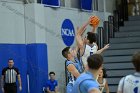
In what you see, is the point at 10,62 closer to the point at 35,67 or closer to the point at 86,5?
the point at 35,67

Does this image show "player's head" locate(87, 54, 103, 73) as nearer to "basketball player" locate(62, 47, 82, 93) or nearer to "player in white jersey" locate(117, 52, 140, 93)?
"player in white jersey" locate(117, 52, 140, 93)

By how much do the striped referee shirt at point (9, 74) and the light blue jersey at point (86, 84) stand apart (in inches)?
303

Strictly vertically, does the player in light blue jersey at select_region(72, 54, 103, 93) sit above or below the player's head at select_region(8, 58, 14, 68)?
above

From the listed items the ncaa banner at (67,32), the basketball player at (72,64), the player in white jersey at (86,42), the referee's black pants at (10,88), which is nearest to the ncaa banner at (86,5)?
the ncaa banner at (67,32)

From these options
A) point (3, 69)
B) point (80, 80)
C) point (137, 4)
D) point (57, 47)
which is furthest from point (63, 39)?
point (80, 80)

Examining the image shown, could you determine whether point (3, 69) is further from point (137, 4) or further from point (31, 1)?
point (137, 4)

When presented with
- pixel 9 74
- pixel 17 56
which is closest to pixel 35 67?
pixel 17 56

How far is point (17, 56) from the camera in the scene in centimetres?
1233

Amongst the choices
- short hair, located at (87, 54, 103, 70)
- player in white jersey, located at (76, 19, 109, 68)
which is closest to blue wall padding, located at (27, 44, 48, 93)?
player in white jersey, located at (76, 19, 109, 68)

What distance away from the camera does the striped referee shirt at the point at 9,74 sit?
38.4 ft

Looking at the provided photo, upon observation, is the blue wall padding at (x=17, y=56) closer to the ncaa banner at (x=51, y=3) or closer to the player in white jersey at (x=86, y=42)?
the ncaa banner at (x=51, y=3)

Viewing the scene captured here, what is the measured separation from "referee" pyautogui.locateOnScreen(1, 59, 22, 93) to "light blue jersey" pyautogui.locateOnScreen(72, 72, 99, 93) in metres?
7.68

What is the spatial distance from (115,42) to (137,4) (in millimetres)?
2904

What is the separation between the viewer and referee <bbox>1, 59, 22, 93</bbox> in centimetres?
1168
